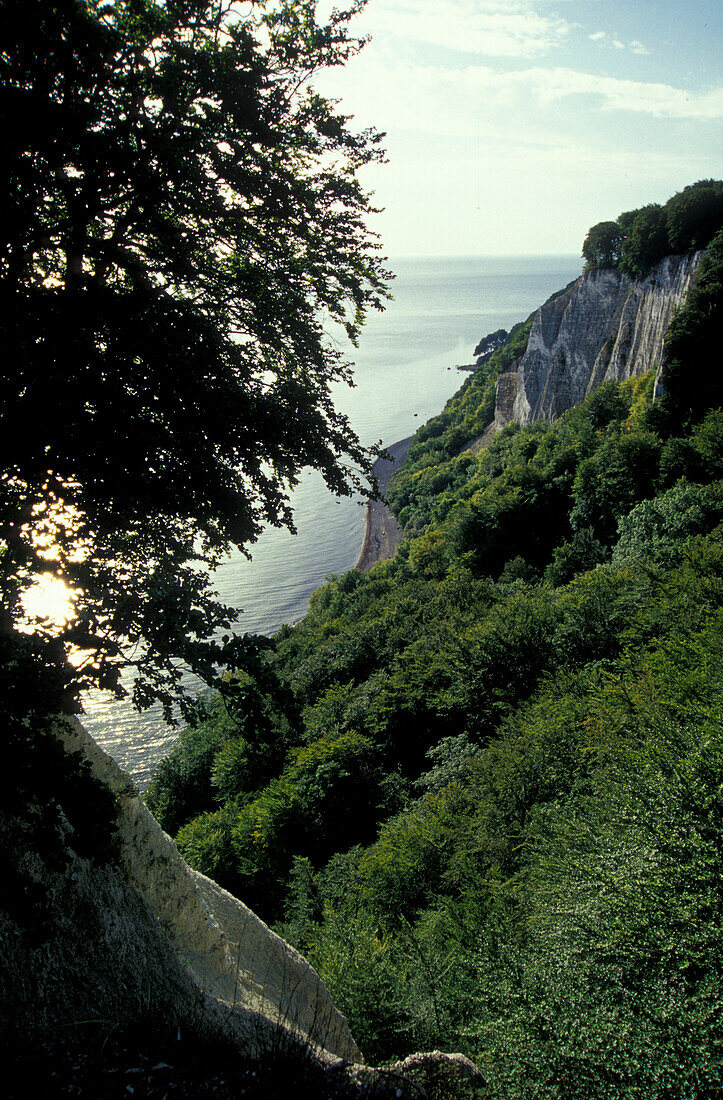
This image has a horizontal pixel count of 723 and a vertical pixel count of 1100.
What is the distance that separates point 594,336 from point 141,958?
5119 cm

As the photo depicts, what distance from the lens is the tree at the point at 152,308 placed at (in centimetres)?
542

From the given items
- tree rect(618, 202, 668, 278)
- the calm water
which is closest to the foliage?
tree rect(618, 202, 668, 278)

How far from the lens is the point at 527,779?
11938mm

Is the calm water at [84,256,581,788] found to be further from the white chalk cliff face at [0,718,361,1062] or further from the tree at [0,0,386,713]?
the white chalk cliff face at [0,718,361,1062]

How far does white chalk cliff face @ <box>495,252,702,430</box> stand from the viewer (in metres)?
36.7

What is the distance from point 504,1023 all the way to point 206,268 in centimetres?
1028

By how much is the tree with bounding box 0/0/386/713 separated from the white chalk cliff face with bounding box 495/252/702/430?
31991 mm

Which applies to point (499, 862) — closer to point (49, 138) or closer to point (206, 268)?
point (206, 268)

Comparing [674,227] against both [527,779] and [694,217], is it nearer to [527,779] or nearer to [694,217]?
[694,217]

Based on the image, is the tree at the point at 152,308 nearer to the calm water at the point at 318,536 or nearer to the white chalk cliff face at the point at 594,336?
the calm water at the point at 318,536

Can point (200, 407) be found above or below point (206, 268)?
below

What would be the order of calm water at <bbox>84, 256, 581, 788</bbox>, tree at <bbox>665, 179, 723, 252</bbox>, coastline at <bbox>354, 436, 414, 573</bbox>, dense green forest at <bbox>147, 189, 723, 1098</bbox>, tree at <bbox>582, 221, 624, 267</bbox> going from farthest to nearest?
1. coastline at <bbox>354, 436, 414, 573</bbox>
2. tree at <bbox>582, 221, 624, 267</bbox>
3. tree at <bbox>665, 179, 723, 252</bbox>
4. calm water at <bbox>84, 256, 581, 788</bbox>
5. dense green forest at <bbox>147, 189, 723, 1098</bbox>

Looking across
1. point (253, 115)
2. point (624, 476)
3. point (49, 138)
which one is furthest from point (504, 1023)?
point (624, 476)

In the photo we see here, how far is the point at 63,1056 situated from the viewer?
432 cm
